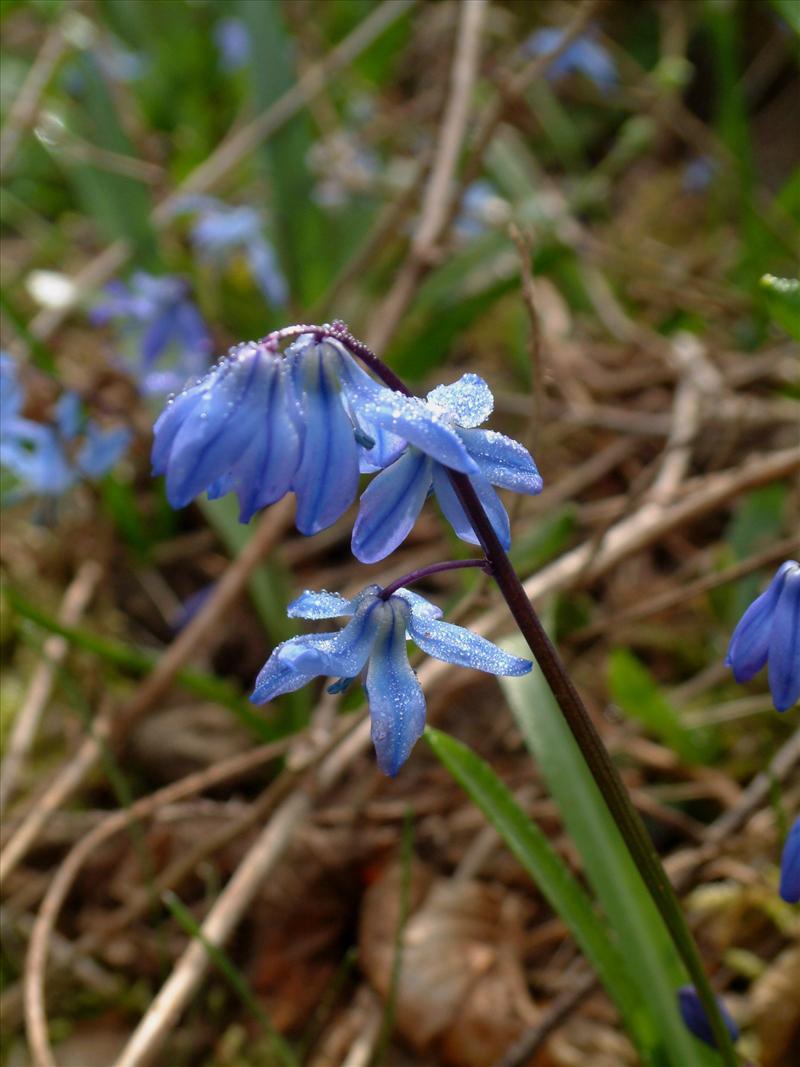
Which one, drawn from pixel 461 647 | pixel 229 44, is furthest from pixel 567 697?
pixel 229 44

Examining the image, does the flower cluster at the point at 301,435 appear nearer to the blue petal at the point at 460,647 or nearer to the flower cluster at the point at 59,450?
the blue petal at the point at 460,647

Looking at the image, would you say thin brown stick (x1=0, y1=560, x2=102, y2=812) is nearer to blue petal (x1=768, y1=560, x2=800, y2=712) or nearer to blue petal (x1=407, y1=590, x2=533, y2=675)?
blue petal (x1=407, y1=590, x2=533, y2=675)

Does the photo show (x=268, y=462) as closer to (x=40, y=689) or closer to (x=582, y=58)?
(x=40, y=689)

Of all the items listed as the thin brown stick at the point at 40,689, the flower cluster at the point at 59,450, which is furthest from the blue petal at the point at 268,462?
the flower cluster at the point at 59,450

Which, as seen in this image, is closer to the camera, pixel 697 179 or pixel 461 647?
pixel 461 647

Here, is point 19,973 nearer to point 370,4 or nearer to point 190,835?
point 190,835

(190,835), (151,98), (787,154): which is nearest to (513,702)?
(190,835)

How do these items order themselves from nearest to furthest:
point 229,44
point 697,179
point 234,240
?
point 234,240 < point 697,179 < point 229,44
